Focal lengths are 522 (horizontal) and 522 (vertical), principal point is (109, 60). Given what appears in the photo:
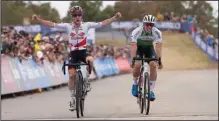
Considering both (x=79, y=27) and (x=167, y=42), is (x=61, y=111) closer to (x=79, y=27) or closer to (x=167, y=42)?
(x=79, y=27)

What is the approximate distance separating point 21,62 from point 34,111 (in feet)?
19.0

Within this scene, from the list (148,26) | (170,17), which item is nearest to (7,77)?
(170,17)

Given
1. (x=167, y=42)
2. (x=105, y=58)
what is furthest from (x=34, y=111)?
(x=167, y=42)

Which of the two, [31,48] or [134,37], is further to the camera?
[31,48]

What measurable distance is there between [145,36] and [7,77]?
926 cm

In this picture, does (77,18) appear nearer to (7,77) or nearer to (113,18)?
(113,18)

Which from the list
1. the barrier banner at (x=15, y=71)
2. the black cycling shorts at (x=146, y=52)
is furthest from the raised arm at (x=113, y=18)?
the barrier banner at (x=15, y=71)

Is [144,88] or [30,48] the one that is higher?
[30,48]

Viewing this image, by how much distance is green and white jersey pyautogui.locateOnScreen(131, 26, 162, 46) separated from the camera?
11328 mm

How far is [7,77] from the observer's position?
63.8 feet

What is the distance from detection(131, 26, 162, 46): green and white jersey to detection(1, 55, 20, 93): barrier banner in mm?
8904

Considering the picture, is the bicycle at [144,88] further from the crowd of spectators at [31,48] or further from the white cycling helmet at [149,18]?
the crowd of spectators at [31,48]

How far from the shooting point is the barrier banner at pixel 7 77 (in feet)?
63.3

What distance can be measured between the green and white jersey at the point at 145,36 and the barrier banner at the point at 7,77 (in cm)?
890
